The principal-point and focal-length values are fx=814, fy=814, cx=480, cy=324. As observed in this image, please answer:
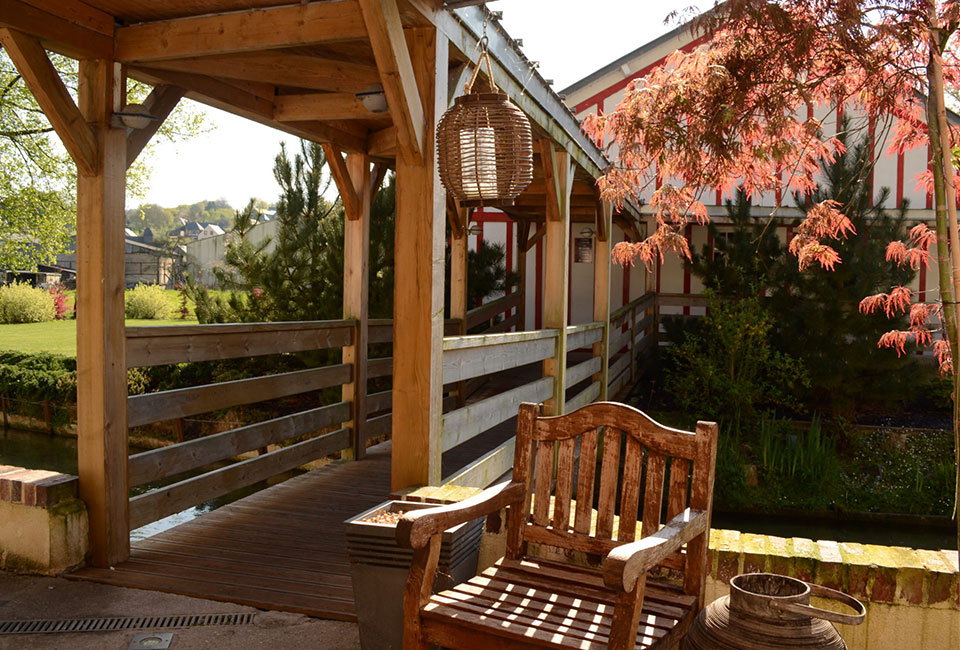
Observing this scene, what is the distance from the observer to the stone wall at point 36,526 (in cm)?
355

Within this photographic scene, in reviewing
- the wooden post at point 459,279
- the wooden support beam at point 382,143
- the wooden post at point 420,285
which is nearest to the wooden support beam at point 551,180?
the wooden support beam at point 382,143

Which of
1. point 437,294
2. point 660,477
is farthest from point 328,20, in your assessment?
point 660,477

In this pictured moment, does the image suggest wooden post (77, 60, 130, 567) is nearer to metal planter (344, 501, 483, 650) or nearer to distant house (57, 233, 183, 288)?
metal planter (344, 501, 483, 650)

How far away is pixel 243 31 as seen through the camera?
3.63m

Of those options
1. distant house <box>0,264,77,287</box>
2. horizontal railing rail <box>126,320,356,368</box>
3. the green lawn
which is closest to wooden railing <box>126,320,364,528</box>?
horizontal railing rail <box>126,320,356,368</box>

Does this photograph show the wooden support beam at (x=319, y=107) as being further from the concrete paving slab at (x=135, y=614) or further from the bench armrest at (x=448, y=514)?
the bench armrest at (x=448, y=514)

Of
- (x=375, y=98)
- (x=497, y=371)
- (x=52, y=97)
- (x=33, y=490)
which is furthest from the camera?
(x=497, y=371)

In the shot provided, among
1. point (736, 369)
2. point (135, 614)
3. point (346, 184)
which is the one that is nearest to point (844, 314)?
point (736, 369)

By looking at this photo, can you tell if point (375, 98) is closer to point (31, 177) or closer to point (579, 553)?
point (579, 553)

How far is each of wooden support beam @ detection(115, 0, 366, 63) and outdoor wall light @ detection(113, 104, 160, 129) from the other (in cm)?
28

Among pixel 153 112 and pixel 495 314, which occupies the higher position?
pixel 153 112

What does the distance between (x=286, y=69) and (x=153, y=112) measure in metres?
0.77

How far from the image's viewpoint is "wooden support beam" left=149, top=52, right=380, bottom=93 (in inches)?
164

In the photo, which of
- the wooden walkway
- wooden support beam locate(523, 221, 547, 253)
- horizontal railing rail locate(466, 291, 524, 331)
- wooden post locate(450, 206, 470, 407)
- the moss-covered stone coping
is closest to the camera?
the wooden walkway
